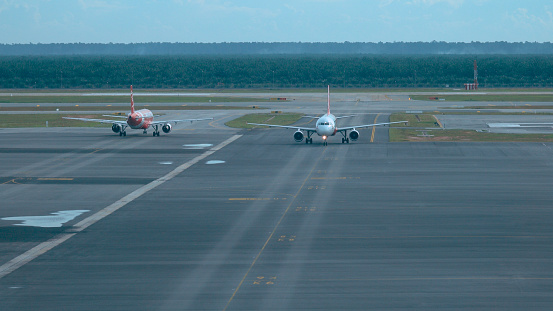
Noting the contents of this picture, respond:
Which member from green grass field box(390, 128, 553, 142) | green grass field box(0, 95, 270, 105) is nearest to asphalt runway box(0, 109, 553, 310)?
green grass field box(390, 128, 553, 142)

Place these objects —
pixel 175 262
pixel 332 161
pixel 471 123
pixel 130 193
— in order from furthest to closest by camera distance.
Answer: pixel 471 123
pixel 332 161
pixel 130 193
pixel 175 262

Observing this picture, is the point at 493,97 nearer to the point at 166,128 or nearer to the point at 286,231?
the point at 166,128

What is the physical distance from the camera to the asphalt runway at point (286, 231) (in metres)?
25.9

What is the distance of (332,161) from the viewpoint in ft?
201

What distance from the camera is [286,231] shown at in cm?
3562

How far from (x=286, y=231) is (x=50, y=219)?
1382 centimetres

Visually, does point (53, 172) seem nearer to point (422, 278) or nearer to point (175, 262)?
point (175, 262)

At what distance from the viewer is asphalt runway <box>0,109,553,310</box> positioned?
84.9 feet

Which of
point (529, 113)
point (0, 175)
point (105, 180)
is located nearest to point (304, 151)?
point (105, 180)

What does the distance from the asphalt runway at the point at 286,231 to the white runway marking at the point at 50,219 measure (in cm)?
66

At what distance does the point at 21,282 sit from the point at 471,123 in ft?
252

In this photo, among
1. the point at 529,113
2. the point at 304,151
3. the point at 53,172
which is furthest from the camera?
the point at 529,113

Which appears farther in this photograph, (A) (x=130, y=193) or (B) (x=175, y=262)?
(A) (x=130, y=193)

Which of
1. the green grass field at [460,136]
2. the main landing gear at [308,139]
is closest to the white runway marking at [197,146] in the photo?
the main landing gear at [308,139]
